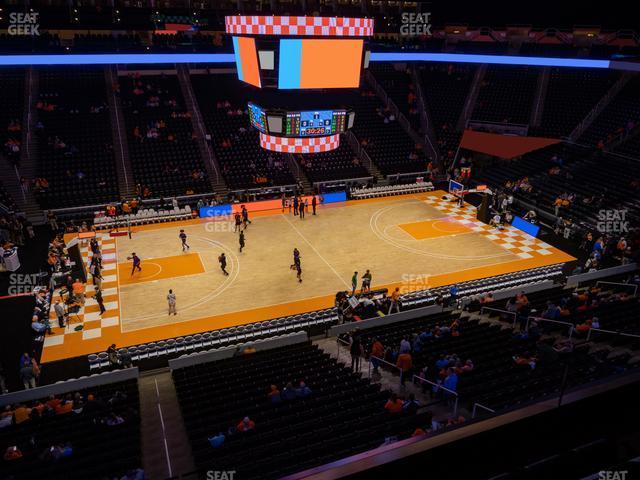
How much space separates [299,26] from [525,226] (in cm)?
1839

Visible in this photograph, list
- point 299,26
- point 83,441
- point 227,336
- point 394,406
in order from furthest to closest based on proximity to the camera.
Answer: point 227,336
point 299,26
point 394,406
point 83,441

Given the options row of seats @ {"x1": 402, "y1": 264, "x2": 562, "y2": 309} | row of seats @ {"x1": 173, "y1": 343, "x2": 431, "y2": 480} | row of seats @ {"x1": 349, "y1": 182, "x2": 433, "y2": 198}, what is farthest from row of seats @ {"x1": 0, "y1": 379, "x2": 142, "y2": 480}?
row of seats @ {"x1": 349, "y1": 182, "x2": 433, "y2": 198}

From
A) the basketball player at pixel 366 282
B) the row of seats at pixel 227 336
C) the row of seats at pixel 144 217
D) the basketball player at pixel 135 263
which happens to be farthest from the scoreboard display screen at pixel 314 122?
the row of seats at pixel 144 217

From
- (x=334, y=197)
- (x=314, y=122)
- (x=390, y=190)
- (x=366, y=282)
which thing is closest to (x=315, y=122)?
(x=314, y=122)

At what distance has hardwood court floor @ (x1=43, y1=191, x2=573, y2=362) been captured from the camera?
1947cm

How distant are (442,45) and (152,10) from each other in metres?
23.2

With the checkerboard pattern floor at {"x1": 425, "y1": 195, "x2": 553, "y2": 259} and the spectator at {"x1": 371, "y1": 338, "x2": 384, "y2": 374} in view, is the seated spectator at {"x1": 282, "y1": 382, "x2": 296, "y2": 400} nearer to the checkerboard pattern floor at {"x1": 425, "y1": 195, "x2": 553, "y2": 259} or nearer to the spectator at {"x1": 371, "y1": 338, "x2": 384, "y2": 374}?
the spectator at {"x1": 371, "y1": 338, "x2": 384, "y2": 374}

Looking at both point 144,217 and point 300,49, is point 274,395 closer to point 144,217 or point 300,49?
point 300,49

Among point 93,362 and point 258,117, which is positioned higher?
point 258,117

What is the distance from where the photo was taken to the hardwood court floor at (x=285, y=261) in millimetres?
19469

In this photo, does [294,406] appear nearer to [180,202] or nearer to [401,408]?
[401,408]

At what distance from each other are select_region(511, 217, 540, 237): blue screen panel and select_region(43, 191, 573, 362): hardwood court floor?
0.67m

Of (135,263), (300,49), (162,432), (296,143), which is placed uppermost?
(300,49)

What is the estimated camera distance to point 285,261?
24.1 m
